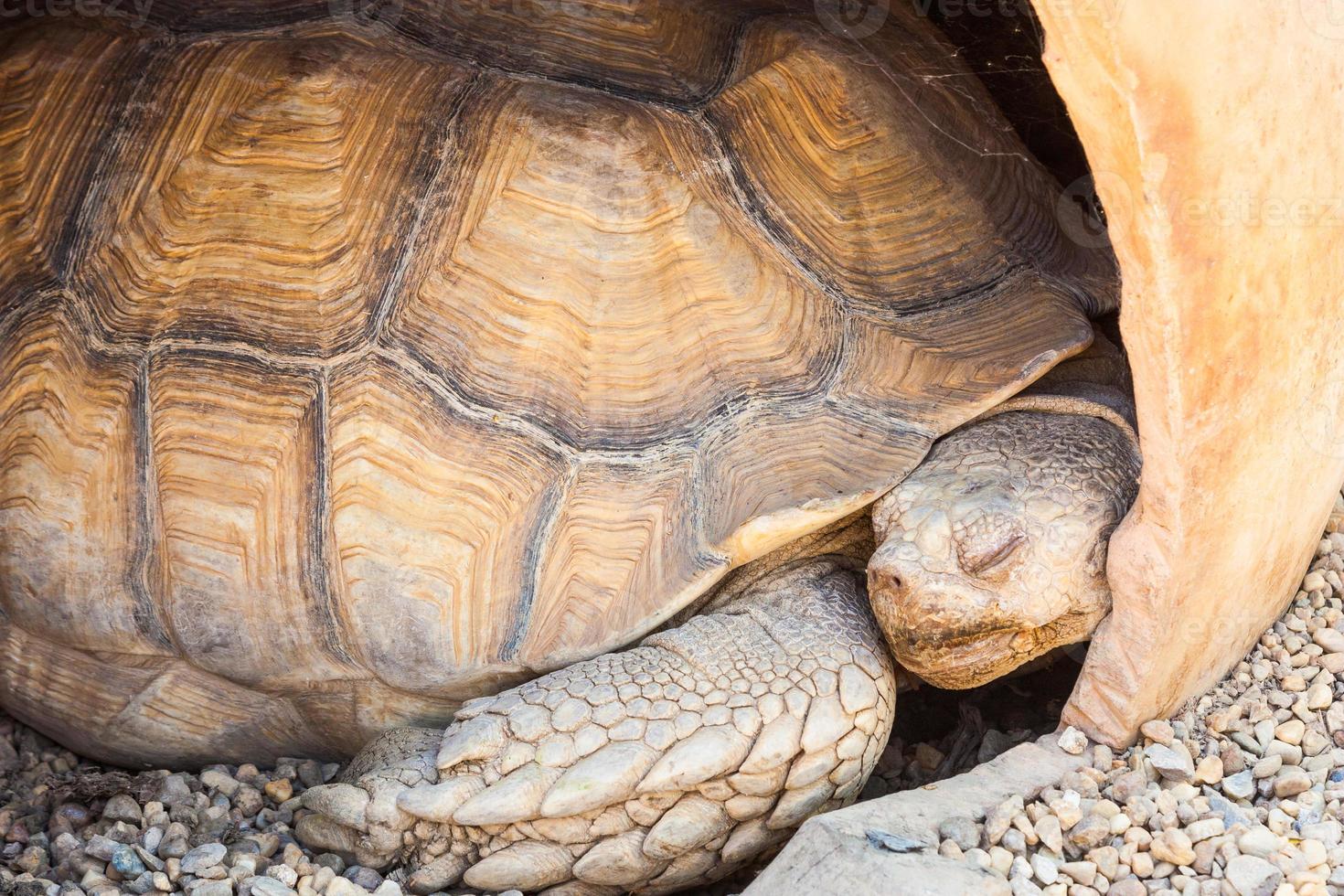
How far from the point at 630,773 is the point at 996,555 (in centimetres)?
77

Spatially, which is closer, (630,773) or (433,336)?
(630,773)

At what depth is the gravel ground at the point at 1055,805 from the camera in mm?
2004

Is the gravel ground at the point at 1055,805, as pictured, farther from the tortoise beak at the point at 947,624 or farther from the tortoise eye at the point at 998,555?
the tortoise eye at the point at 998,555

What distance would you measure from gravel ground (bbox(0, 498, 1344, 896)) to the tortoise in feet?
0.54

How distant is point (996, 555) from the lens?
2254mm

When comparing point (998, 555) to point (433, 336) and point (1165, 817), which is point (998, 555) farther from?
point (433, 336)

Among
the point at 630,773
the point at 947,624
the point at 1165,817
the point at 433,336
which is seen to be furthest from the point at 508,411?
the point at 1165,817

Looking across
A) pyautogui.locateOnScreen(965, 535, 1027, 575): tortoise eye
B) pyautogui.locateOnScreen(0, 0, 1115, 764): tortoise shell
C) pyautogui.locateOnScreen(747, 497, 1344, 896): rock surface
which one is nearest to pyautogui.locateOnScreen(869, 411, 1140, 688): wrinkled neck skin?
pyautogui.locateOnScreen(965, 535, 1027, 575): tortoise eye

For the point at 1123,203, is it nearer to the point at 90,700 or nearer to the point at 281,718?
the point at 281,718

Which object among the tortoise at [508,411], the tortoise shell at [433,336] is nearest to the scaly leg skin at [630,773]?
the tortoise at [508,411]

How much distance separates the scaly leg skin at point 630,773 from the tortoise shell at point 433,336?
14cm

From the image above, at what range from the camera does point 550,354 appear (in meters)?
2.42

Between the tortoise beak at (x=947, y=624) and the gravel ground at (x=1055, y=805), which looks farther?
the tortoise beak at (x=947, y=624)

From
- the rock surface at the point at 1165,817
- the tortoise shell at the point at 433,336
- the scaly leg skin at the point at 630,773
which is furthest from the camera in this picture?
the tortoise shell at the point at 433,336
